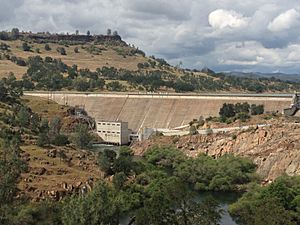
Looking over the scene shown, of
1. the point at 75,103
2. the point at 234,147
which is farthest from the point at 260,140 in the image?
the point at 75,103

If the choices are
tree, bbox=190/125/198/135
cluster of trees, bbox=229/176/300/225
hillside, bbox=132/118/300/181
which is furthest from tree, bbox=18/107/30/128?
cluster of trees, bbox=229/176/300/225

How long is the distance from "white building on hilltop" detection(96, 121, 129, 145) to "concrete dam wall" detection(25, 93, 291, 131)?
17.9ft

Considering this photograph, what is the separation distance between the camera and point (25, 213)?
43938 millimetres

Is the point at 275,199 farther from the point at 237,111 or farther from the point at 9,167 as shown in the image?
the point at 237,111

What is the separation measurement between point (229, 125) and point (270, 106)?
708 inches

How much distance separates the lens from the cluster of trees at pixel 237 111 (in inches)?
A: 4031

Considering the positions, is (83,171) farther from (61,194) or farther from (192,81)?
(192,81)

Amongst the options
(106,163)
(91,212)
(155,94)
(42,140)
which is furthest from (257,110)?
(91,212)

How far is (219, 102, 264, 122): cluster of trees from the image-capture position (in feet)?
336

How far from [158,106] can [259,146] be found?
46.8 metres

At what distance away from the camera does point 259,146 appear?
82375mm

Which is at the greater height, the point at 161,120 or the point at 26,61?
the point at 26,61

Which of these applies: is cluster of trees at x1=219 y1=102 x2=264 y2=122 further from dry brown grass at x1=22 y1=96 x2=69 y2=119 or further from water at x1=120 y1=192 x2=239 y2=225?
dry brown grass at x1=22 y1=96 x2=69 y2=119

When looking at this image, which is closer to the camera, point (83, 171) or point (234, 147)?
point (83, 171)
